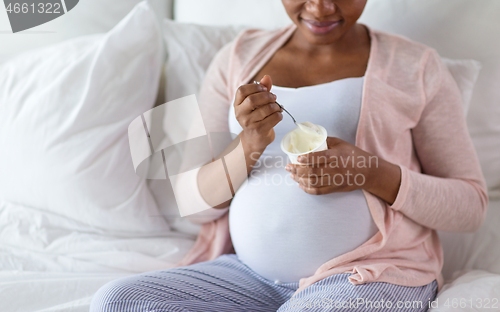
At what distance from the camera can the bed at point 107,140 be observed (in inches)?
38.0

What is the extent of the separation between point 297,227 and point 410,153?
0.33 m

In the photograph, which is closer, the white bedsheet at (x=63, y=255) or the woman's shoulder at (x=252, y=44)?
the white bedsheet at (x=63, y=255)

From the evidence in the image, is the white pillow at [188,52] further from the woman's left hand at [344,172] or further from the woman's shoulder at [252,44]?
the woman's left hand at [344,172]

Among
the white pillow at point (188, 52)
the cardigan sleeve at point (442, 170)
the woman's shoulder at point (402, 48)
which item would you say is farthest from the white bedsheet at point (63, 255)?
the woman's shoulder at point (402, 48)

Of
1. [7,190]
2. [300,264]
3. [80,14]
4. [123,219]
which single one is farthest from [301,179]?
[80,14]

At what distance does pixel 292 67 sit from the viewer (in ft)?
3.17

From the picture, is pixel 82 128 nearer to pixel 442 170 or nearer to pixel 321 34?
pixel 321 34

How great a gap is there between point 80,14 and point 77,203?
57 cm

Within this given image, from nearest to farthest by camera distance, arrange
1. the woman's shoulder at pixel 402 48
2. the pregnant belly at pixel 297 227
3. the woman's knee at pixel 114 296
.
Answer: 1. the woman's knee at pixel 114 296
2. the pregnant belly at pixel 297 227
3. the woman's shoulder at pixel 402 48

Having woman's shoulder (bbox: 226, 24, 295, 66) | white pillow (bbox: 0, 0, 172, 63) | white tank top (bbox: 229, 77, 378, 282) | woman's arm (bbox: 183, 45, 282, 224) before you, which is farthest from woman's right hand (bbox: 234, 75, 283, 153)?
white pillow (bbox: 0, 0, 172, 63)

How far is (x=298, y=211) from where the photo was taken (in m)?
0.81

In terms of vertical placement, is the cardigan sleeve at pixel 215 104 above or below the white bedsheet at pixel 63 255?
above

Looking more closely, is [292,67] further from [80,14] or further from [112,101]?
[80,14]

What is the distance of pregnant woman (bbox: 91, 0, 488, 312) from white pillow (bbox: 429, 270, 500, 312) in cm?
4
